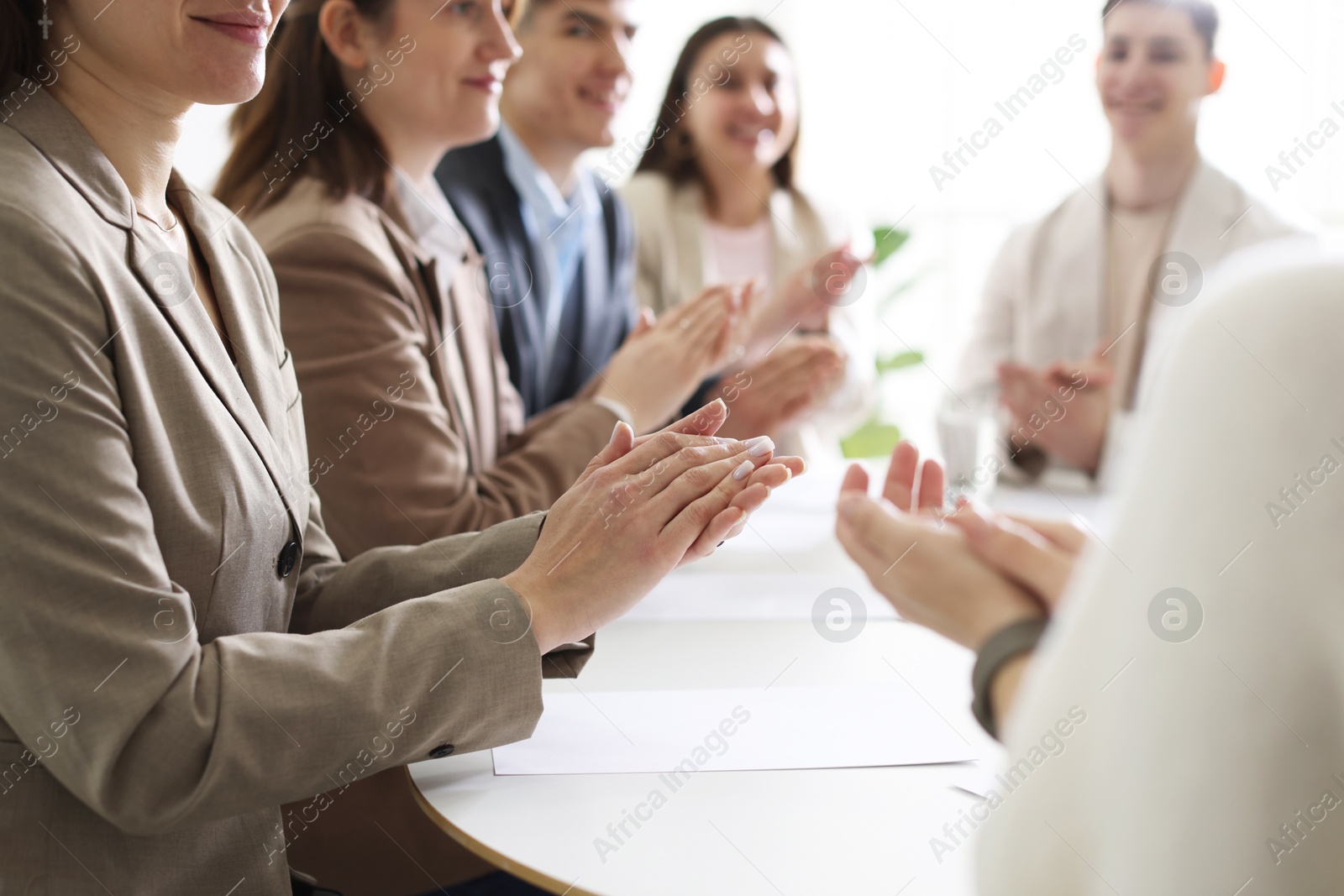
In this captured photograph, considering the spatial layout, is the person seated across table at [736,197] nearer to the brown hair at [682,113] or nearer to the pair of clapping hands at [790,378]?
the brown hair at [682,113]

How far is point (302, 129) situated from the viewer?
4.97 feet

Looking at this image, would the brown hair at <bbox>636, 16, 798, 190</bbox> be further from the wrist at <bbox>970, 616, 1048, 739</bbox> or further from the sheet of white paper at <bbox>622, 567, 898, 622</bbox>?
the wrist at <bbox>970, 616, 1048, 739</bbox>

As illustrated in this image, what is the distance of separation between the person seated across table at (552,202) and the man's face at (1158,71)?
3.60 feet

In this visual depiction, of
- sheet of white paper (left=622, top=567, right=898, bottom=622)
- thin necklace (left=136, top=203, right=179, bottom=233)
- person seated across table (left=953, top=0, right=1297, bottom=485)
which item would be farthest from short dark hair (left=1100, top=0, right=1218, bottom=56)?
thin necklace (left=136, top=203, right=179, bottom=233)

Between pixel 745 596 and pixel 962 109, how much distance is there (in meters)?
3.81

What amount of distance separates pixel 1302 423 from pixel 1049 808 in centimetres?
23

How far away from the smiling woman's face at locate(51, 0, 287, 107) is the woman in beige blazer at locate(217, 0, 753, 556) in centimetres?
43

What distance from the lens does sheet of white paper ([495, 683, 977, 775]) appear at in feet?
3.17

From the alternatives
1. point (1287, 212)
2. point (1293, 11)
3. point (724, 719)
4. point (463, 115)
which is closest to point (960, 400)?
point (1287, 212)

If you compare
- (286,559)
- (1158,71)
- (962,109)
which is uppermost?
(962,109)

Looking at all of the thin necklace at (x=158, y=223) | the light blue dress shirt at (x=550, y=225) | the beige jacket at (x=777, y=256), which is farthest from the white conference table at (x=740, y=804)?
the beige jacket at (x=777, y=256)

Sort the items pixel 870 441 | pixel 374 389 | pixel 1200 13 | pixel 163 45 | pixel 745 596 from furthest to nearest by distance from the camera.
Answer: pixel 870 441 → pixel 1200 13 → pixel 745 596 → pixel 374 389 → pixel 163 45

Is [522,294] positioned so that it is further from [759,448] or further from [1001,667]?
[1001,667]

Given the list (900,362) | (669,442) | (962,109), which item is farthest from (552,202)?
(962,109)
